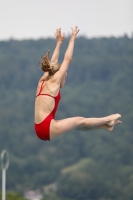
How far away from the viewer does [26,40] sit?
206ft

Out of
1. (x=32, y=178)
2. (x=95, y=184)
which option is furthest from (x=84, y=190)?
(x=32, y=178)

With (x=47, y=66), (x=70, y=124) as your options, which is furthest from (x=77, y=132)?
(x=47, y=66)

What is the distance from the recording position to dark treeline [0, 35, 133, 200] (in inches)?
1983

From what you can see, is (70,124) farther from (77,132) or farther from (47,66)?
(77,132)

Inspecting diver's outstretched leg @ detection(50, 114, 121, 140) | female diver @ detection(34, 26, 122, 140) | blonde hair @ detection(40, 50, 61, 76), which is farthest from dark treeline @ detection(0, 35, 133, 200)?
blonde hair @ detection(40, 50, 61, 76)

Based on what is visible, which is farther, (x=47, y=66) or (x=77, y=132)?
(x=77, y=132)

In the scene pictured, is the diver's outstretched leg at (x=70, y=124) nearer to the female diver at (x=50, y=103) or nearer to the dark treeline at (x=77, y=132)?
the female diver at (x=50, y=103)

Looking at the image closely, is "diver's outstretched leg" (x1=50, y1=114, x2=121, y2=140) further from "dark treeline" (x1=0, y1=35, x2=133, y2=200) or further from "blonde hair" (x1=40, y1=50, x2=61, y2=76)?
"dark treeline" (x1=0, y1=35, x2=133, y2=200)

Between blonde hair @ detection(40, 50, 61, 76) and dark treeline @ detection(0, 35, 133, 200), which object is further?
dark treeline @ detection(0, 35, 133, 200)

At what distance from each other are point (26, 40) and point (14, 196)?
3329 centimetres

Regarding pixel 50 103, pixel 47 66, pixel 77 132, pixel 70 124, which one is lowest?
pixel 70 124

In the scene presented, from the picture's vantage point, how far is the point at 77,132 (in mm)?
54188

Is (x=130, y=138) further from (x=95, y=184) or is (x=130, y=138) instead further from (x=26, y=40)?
(x=26, y=40)

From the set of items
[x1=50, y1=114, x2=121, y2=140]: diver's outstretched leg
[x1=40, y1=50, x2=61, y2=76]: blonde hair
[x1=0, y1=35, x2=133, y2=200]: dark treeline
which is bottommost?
[x1=50, y1=114, x2=121, y2=140]: diver's outstretched leg
